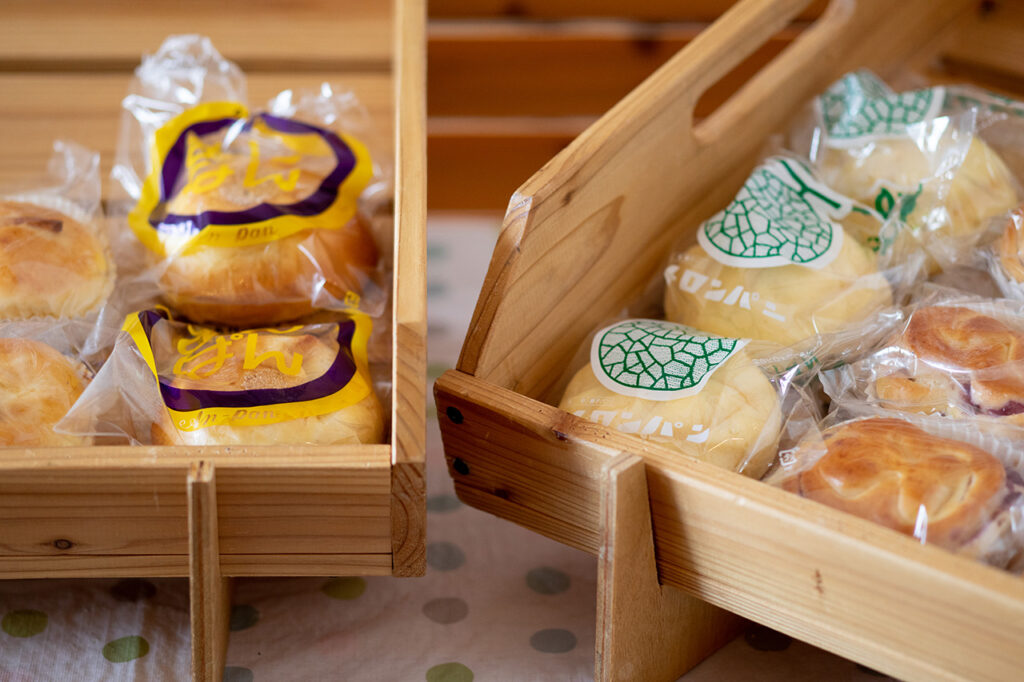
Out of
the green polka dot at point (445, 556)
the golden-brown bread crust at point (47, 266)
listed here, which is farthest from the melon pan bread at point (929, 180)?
the golden-brown bread crust at point (47, 266)

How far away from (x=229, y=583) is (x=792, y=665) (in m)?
0.51

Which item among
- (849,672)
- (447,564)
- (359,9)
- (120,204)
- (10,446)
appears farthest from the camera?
(359,9)

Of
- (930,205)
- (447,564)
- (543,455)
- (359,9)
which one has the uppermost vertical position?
Answer: (359,9)

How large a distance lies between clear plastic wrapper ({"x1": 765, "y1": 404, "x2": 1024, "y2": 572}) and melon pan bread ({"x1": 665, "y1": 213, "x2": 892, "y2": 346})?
16 centimetres

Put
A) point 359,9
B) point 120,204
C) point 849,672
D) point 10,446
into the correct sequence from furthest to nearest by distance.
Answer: point 359,9 < point 120,204 < point 849,672 < point 10,446

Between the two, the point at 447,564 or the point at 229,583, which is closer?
the point at 229,583

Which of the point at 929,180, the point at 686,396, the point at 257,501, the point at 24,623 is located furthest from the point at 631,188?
the point at 24,623

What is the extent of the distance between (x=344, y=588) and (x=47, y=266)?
1.42 ft

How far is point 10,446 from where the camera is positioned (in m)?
0.67

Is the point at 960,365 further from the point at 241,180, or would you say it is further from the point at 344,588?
the point at 241,180

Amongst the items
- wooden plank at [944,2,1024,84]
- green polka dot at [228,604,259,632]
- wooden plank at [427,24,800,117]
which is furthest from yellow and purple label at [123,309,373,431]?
wooden plank at [944,2,1024,84]

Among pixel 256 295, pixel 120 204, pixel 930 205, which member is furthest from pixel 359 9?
pixel 930 205

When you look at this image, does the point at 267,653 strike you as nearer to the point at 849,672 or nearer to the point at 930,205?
the point at 849,672

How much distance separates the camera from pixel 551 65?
1683mm
